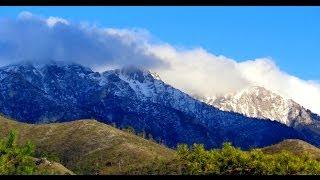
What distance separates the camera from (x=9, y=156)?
549ft

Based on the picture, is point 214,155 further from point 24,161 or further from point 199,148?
point 24,161
